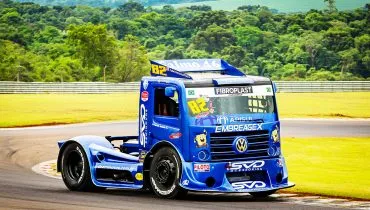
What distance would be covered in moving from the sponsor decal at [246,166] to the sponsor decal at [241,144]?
24cm

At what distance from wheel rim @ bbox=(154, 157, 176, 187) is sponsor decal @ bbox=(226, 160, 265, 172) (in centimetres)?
102

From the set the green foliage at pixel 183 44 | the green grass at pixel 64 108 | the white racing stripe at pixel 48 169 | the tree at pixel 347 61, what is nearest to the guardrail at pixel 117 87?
the green grass at pixel 64 108

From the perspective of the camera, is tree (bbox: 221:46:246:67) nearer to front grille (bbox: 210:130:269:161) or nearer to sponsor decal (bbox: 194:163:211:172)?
front grille (bbox: 210:130:269:161)

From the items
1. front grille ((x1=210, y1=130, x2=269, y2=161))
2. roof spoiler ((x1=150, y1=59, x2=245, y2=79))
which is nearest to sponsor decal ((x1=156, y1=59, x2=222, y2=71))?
roof spoiler ((x1=150, y1=59, x2=245, y2=79))

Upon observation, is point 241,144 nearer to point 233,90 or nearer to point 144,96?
point 233,90

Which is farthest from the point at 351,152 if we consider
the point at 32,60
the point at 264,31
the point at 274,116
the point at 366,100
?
the point at 264,31

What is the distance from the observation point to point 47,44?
141m

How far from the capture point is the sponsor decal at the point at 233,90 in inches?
700

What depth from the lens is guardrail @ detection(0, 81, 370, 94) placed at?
87.1 meters

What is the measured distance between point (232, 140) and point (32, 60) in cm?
10672

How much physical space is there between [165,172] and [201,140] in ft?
3.15

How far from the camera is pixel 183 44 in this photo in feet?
516

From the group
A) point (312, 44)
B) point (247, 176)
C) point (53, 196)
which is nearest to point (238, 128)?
point (247, 176)

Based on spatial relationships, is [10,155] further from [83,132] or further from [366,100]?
[366,100]
